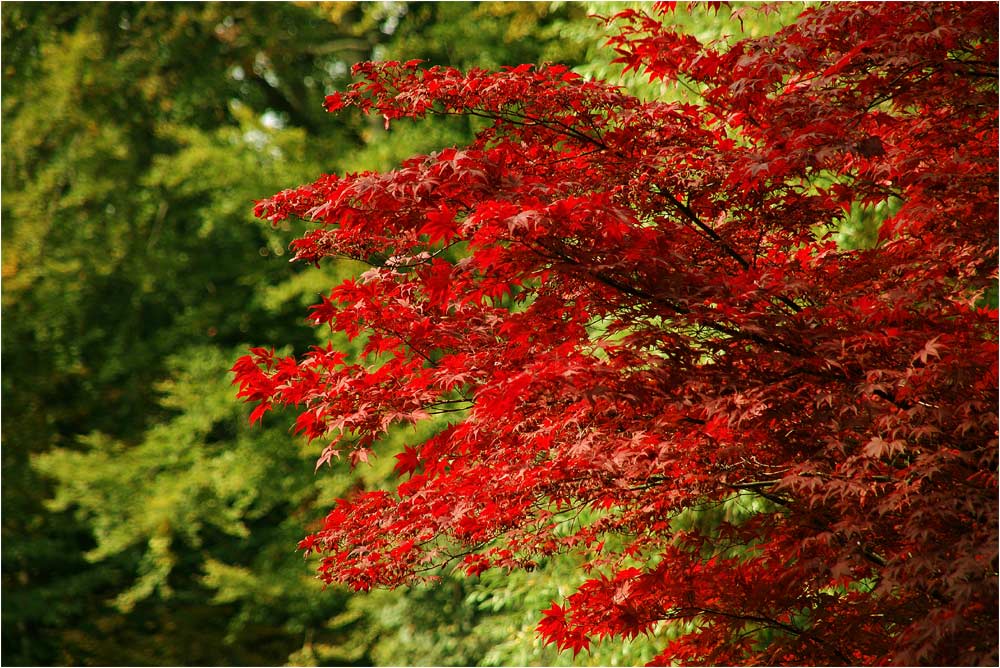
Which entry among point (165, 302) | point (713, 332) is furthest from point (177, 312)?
point (713, 332)

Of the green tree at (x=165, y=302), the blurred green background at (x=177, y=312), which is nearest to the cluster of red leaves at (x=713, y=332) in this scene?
the blurred green background at (x=177, y=312)

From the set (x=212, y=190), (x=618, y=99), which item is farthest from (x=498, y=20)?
(x=618, y=99)

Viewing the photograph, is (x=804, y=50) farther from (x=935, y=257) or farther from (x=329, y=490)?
(x=329, y=490)

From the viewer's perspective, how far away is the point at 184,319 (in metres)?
9.79

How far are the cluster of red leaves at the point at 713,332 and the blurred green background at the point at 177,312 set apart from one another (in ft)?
16.6

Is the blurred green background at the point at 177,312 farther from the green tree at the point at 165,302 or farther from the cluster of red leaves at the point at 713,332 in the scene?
the cluster of red leaves at the point at 713,332

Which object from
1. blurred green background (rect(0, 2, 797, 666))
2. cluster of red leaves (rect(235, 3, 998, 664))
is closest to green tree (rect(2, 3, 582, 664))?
blurred green background (rect(0, 2, 797, 666))

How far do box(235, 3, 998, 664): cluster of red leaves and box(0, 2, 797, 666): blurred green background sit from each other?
16.6ft

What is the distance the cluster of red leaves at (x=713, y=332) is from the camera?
2.54m

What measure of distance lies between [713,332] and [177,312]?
27.7 ft

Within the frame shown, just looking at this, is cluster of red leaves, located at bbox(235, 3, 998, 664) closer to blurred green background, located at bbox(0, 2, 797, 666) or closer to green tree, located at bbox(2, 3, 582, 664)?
blurred green background, located at bbox(0, 2, 797, 666)

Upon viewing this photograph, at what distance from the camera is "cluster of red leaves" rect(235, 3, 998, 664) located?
254 centimetres

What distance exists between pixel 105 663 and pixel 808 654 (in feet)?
28.2

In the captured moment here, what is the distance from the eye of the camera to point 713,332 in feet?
9.53
